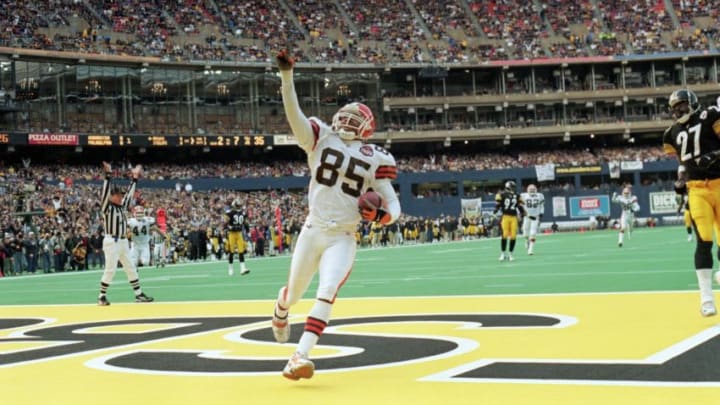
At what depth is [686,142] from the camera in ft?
30.2

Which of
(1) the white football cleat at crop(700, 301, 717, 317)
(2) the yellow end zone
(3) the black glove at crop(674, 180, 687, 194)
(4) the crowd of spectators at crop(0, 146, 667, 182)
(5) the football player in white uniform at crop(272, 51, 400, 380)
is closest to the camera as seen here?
(2) the yellow end zone

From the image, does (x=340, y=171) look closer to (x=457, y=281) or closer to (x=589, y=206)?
(x=457, y=281)

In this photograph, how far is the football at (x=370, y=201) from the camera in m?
6.53

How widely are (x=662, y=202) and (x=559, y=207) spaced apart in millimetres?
6934

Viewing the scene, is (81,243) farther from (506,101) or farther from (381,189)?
(506,101)

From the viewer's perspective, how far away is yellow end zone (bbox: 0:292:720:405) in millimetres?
5500

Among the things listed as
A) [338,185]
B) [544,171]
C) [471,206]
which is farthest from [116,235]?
[544,171]

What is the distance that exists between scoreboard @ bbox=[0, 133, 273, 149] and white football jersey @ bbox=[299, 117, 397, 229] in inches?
2102

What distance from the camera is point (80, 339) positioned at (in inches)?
386

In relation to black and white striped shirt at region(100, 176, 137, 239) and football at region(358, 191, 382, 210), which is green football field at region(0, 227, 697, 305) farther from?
football at region(358, 191, 382, 210)

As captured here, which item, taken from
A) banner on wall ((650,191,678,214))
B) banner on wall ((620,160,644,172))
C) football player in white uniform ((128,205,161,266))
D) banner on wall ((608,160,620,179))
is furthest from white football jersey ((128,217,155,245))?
banner on wall ((620,160,644,172))

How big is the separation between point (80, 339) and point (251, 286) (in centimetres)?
844

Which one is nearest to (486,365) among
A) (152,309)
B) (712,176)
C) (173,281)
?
(712,176)

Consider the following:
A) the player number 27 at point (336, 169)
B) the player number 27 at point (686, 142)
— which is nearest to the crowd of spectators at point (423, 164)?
the player number 27 at point (686, 142)
